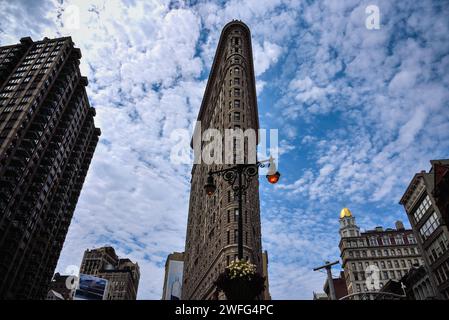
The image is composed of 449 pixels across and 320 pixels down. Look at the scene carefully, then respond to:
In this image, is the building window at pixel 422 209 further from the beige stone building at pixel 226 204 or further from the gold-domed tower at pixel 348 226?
the gold-domed tower at pixel 348 226

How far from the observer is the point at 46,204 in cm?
8769

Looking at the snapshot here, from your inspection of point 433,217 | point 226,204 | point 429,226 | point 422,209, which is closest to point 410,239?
point 422,209

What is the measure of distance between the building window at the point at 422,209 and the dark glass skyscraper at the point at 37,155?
267 ft

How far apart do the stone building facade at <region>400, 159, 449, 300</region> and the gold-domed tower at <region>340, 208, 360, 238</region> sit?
2497 inches

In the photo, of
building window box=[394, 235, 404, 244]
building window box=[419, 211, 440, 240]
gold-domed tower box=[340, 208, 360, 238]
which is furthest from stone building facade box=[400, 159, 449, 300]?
gold-domed tower box=[340, 208, 360, 238]

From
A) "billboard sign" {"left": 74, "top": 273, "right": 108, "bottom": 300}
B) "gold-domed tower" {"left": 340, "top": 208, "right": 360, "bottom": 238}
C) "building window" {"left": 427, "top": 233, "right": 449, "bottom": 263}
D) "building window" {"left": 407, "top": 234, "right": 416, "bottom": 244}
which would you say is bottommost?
"building window" {"left": 427, "top": 233, "right": 449, "bottom": 263}

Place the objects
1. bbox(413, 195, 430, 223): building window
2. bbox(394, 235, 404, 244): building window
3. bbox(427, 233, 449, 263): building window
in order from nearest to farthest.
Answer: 1. bbox(427, 233, 449, 263): building window
2. bbox(413, 195, 430, 223): building window
3. bbox(394, 235, 404, 244): building window

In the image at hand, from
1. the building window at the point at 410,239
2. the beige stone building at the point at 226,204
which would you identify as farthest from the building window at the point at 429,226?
the building window at the point at 410,239

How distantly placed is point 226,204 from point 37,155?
57.1 metres

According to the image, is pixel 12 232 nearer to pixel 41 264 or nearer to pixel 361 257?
pixel 41 264

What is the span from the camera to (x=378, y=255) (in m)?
97.2

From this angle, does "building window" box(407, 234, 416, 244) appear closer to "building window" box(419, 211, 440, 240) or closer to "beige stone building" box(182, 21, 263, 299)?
"building window" box(419, 211, 440, 240)

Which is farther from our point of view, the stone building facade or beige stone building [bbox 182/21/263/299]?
beige stone building [bbox 182/21/263/299]

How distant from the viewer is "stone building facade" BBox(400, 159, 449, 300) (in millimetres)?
38531
